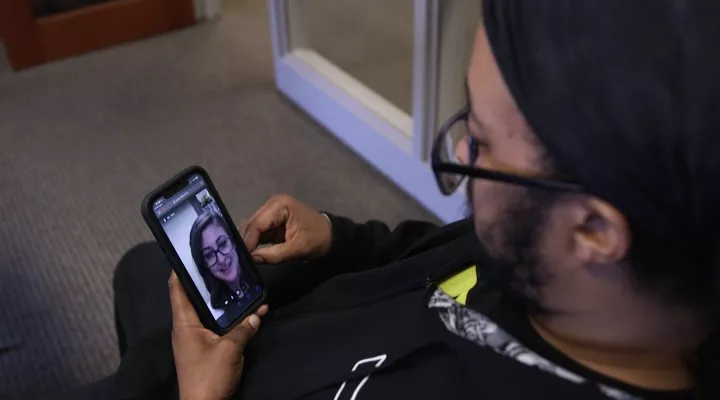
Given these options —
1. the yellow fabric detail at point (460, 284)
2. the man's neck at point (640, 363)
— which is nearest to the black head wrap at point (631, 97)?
the man's neck at point (640, 363)

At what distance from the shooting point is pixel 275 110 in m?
2.08

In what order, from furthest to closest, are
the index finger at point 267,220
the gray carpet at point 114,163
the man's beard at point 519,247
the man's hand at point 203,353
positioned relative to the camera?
the gray carpet at point 114,163
the index finger at point 267,220
the man's hand at point 203,353
the man's beard at point 519,247

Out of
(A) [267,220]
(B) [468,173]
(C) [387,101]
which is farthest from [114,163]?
(B) [468,173]

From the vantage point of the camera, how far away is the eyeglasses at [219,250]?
0.82 m

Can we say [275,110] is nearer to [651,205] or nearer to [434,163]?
[434,163]

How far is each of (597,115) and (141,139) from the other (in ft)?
5.42

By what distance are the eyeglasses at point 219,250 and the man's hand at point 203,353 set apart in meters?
0.04

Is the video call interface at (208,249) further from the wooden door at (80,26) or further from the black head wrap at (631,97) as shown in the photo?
the wooden door at (80,26)

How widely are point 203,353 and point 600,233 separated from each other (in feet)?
1.35

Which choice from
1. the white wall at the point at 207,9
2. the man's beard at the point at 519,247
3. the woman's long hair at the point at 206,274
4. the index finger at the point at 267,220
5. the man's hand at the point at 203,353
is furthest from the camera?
the white wall at the point at 207,9

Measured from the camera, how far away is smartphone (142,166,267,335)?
792 millimetres

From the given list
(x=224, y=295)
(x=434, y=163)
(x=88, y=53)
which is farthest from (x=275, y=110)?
(x=434, y=163)

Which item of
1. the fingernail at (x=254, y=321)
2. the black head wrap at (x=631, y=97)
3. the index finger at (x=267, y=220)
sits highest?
the black head wrap at (x=631, y=97)

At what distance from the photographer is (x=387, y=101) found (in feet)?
6.03
